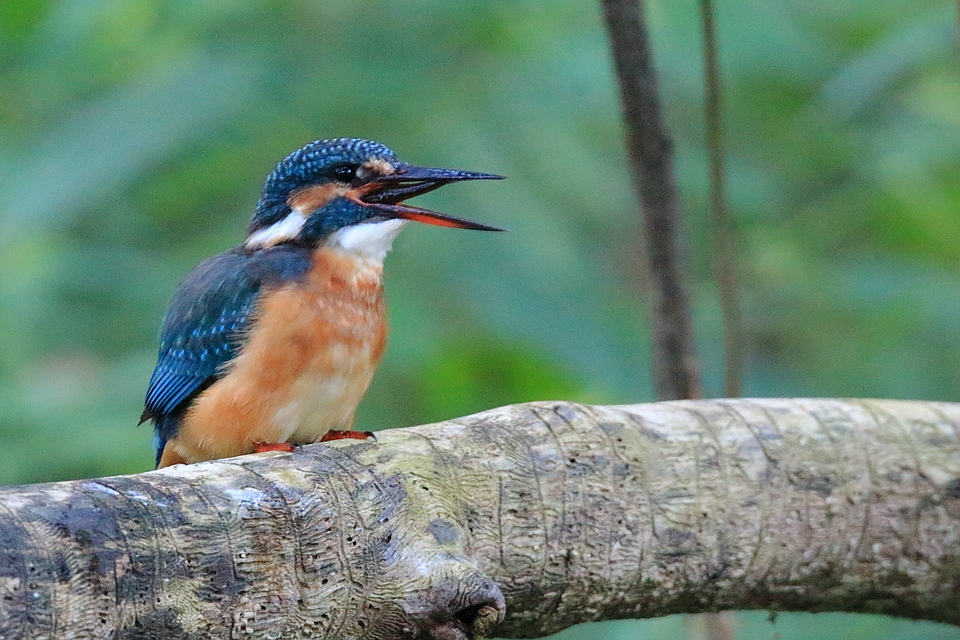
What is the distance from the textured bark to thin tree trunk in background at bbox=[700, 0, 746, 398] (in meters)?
0.41

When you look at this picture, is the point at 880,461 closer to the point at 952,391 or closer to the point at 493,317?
the point at 493,317

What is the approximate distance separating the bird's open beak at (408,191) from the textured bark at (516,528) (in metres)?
0.70

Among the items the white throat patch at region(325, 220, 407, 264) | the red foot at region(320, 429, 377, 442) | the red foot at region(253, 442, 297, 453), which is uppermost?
the white throat patch at region(325, 220, 407, 264)

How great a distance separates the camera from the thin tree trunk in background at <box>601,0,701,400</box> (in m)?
2.93

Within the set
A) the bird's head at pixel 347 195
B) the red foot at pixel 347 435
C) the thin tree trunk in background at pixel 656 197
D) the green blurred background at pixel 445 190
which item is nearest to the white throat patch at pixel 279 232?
the bird's head at pixel 347 195

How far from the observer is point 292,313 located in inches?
133

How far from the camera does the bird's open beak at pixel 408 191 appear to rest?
11.0 feet

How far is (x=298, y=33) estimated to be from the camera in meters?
3.88

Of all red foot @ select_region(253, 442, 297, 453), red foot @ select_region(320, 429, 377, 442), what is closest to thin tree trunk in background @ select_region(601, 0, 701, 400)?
red foot @ select_region(320, 429, 377, 442)

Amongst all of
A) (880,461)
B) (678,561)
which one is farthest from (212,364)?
(880,461)

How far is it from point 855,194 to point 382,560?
297cm

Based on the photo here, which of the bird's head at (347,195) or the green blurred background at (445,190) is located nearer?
the bird's head at (347,195)

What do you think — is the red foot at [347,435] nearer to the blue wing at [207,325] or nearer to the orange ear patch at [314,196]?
the blue wing at [207,325]

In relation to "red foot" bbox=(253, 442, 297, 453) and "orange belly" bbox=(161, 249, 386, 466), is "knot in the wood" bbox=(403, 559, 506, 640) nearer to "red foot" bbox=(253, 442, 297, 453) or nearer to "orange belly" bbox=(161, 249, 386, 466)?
"red foot" bbox=(253, 442, 297, 453)
